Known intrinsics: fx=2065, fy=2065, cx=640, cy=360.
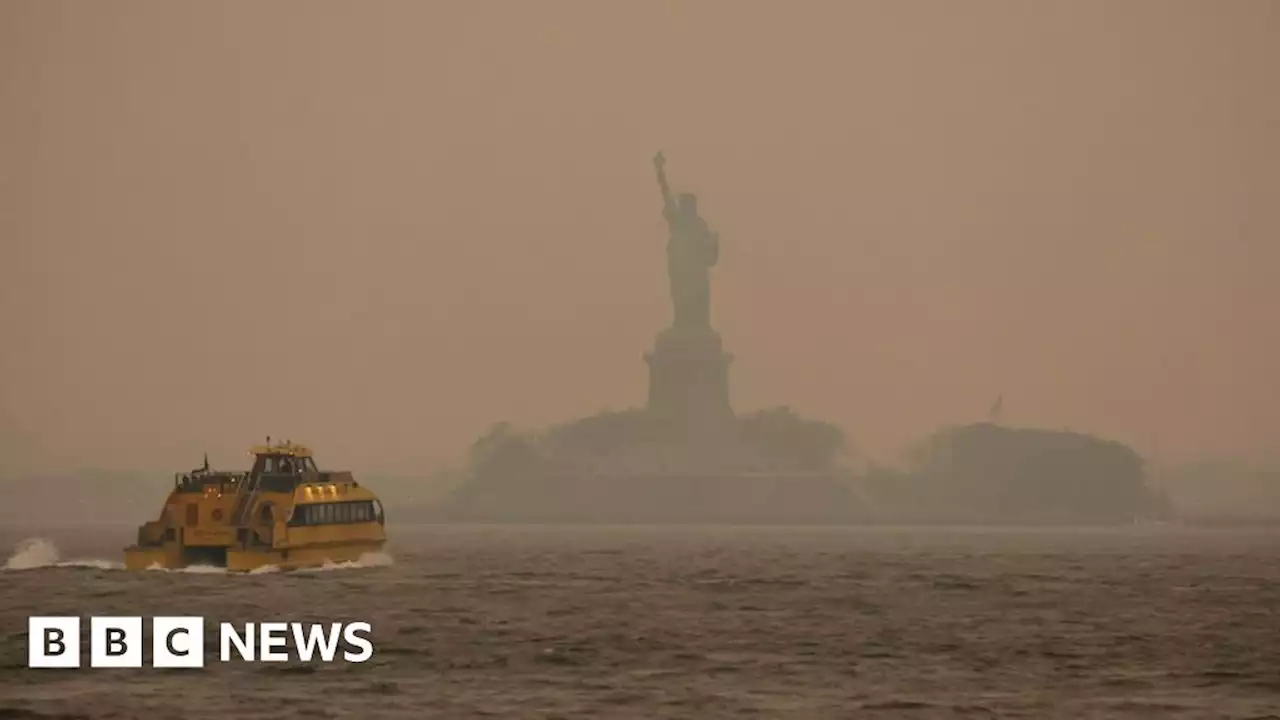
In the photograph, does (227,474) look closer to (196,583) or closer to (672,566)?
(196,583)

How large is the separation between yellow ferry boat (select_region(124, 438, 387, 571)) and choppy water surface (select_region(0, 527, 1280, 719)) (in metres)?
1.50

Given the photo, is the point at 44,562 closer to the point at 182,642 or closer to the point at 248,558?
the point at 248,558

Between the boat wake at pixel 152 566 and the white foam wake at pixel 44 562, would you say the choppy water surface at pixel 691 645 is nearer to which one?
the boat wake at pixel 152 566

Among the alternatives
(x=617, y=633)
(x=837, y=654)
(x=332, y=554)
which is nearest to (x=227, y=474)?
(x=332, y=554)

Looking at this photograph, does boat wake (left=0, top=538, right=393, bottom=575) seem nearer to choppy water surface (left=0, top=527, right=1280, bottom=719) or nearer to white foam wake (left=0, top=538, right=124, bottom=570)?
white foam wake (left=0, top=538, right=124, bottom=570)

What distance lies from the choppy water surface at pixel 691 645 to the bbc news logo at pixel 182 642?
4.06 feet

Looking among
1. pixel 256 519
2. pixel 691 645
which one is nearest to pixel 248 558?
pixel 256 519

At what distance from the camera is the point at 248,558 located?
113 meters

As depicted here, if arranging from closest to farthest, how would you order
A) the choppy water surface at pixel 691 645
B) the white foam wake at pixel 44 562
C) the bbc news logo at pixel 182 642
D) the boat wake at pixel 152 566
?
1. the choppy water surface at pixel 691 645
2. the bbc news logo at pixel 182 642
3. the boat wake at pixel 152 566
4. the white foam wake at pixel 44 562

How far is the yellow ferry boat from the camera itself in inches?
4454

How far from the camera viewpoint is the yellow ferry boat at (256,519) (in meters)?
113

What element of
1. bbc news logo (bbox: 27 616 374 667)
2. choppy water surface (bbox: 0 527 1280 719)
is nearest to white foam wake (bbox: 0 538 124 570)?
choppy water surface (bbox: 0 527 1280 719)

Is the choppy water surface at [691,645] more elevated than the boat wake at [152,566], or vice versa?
the boat wake at [152,566]

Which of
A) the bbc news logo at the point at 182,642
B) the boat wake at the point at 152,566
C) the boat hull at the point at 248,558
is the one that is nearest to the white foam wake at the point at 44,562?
the boat wake at the point at 152,566
